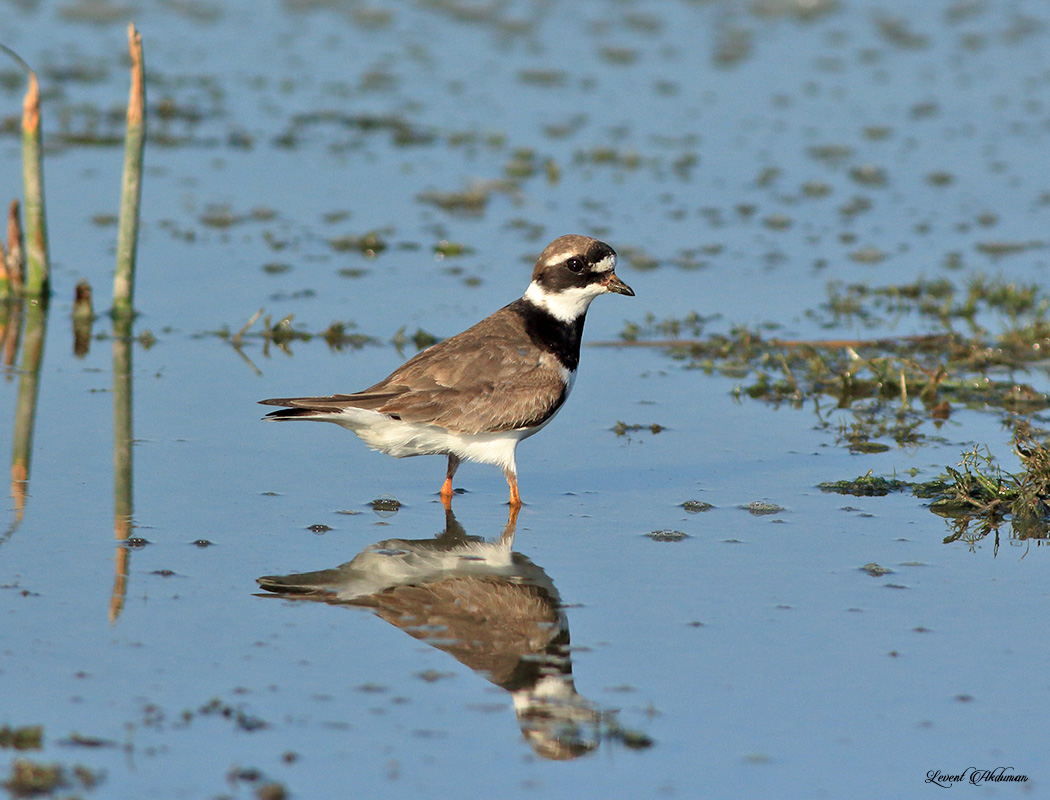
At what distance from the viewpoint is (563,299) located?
7.91 meters

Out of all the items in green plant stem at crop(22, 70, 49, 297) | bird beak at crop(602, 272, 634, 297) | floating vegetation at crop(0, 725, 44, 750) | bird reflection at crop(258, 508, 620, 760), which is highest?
green plant stem at crop(22, 70, 49, 297)

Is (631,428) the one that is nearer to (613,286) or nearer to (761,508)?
(613,286)

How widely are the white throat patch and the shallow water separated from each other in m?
0.91

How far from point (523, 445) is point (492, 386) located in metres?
1.32

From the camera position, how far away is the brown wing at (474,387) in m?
7.13

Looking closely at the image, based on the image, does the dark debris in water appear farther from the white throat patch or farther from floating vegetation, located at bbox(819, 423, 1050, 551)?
the white throat patch

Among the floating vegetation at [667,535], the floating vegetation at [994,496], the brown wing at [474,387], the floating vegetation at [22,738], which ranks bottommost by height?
the floating vegetation at [22,738]

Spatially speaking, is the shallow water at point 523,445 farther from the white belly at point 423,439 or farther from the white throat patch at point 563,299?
the white throat patch at point 563,299

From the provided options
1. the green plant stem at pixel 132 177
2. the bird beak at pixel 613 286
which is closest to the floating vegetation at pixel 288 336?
the green plant stem at pixel 132 177

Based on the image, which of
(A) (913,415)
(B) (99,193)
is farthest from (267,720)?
(B) (99,193)

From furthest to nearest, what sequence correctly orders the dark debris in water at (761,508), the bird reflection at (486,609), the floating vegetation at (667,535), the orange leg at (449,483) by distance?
the orange leg at (449,483) → the dark debris in water at (761,508) → the floating vegetation at (667,535) → the bird reflection at (486,609)

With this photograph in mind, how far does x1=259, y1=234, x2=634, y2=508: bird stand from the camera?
23.3ft

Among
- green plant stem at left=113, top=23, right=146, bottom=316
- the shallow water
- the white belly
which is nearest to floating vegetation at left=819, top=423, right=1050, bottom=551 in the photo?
the shallow water

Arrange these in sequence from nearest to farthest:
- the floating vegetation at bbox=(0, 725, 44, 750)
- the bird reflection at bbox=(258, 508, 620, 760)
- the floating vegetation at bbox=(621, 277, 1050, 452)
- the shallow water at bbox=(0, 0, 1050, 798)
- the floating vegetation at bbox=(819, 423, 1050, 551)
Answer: the floating vegetation at bbox=(0, 725, 44, 750)
the shallow water at bbox=(0, 0, 1050, 798)
the bird reflection at bbox=(258, 508, 620, 760)
the floating vegetation at bbox=(819, 423, 1050, 551)
the floating vegetation at bbox=(621, 277, 1050, 452)
